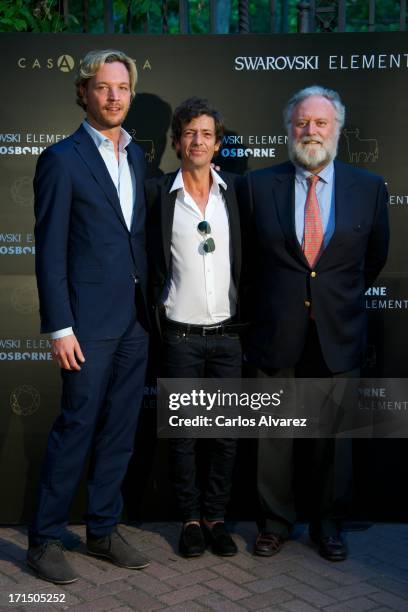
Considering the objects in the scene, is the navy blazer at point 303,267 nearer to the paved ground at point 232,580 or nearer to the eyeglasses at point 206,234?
the eyeglasses at point 206,234

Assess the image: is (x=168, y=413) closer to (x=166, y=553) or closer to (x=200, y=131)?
(x=166, y=553)

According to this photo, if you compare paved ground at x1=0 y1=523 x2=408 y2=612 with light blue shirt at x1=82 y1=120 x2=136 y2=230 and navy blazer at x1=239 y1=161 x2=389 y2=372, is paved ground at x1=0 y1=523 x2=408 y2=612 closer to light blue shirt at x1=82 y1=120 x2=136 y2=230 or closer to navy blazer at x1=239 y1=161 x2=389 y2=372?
navy blazer at x1=239 y1=161 x2=389 y2=372

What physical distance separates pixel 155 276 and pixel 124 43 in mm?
1272

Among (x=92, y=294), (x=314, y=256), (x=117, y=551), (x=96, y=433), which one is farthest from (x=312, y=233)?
(x=117, y=551)

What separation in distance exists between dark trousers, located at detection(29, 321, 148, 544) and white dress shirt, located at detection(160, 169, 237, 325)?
0.81 feet

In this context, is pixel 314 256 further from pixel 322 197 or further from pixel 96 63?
pixel 96 63

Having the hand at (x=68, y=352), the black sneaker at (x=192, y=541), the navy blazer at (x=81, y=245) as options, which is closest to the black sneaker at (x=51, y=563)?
the black sneaker at (x=192, y=541)

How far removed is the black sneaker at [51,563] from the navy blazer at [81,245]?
1.01 metres

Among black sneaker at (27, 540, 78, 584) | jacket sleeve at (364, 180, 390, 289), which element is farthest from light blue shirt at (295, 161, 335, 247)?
black sneaker at (27, 540, 78, 584)

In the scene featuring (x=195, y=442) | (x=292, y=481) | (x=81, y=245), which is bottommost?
(x=292, y=481)

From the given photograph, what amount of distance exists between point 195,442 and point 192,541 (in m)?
0.51

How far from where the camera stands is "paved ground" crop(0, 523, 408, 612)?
11.7 feet

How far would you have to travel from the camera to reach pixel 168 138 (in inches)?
174

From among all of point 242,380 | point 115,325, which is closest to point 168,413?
point 242,380
